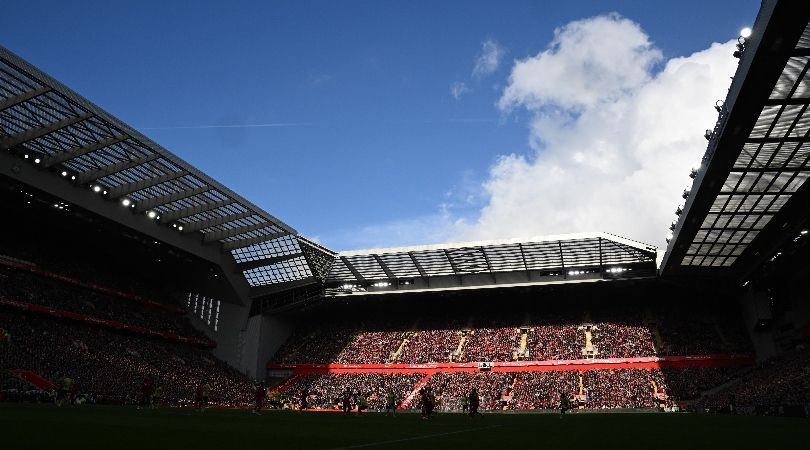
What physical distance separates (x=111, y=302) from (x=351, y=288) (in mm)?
22327

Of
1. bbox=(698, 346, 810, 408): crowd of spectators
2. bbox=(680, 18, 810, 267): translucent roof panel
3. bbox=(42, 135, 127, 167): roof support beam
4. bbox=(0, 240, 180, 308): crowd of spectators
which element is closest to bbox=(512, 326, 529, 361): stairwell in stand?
bbox=(698, 346, 810, 408): crowd of spectators

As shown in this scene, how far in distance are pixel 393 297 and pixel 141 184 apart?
30.2 m

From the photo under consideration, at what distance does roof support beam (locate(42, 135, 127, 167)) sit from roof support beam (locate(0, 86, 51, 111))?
194 inches

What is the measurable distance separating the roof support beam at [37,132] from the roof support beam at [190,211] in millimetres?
12752

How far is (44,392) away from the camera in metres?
32.4

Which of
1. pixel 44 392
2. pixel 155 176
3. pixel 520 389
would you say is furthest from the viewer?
pixel 520 389

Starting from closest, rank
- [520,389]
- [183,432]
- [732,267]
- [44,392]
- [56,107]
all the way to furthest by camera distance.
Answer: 1. [183,432]
2. [56,107]
3. [44,392]
4. [732,267]
5. [520,389]

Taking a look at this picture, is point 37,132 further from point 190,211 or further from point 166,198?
point 190,211

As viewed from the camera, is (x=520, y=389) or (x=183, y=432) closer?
(x=183, y=432)

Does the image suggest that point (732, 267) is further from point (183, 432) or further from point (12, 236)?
point (12, 236)

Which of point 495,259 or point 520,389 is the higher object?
point 495,259

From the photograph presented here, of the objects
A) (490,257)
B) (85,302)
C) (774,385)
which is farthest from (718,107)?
(85,302)

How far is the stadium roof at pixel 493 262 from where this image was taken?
46719 millimetres

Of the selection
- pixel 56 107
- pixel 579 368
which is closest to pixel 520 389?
pixel 579 368
